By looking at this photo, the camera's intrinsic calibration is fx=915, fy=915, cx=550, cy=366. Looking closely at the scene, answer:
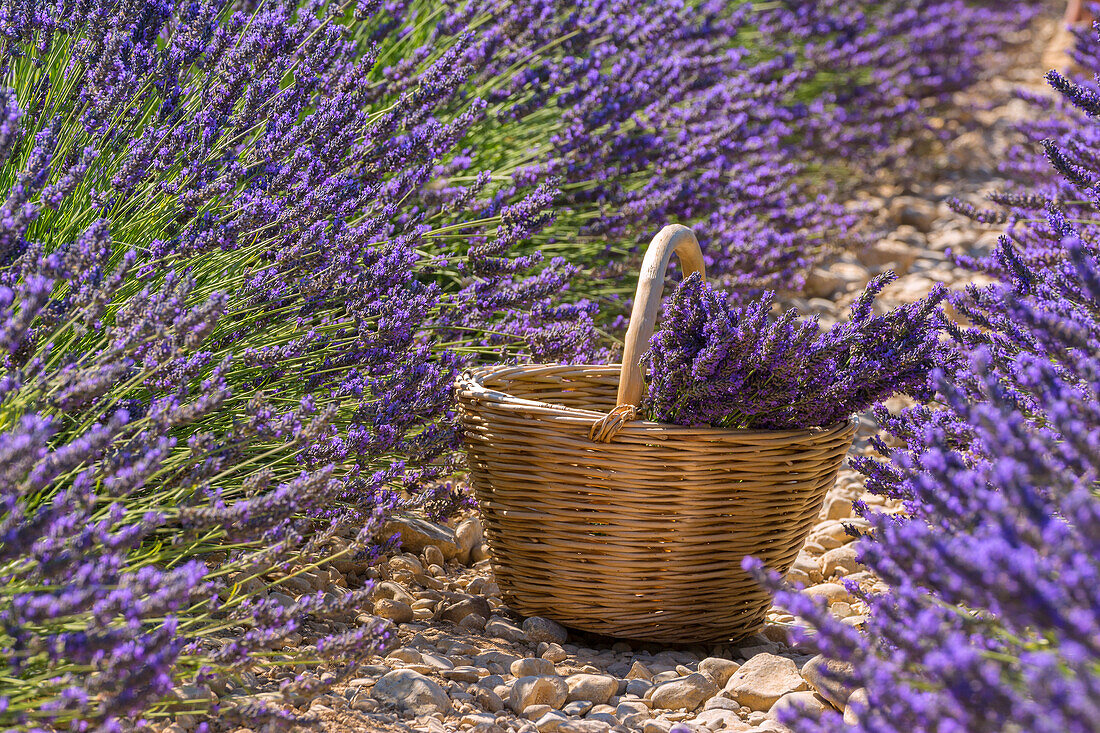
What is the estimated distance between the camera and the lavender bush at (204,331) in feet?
4.00

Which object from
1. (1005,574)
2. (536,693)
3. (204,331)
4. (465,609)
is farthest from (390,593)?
(1005,574)

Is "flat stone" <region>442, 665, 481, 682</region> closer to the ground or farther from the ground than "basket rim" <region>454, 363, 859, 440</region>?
closer to the ground

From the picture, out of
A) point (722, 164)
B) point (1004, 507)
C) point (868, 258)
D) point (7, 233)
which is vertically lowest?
point (868, 258)

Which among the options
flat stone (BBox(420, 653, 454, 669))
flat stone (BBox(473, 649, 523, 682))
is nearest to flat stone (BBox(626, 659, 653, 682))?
flat stone (BBox(473, 649, 523, 682))

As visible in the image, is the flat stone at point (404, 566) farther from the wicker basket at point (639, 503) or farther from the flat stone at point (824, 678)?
the flat stone at point (824, 678)

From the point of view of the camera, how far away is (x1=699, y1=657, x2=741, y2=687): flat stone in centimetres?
181

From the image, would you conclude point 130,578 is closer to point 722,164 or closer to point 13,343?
point 13,343

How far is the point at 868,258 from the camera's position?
13.7ft

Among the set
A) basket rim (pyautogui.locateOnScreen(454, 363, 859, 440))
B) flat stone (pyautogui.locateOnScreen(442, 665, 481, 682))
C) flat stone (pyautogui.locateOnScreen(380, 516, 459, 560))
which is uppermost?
basket rim (pyautogui.locateOnScreen(454, 363, 859, 440))

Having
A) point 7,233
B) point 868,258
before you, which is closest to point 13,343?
point 7,233

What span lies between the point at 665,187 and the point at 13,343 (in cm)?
227

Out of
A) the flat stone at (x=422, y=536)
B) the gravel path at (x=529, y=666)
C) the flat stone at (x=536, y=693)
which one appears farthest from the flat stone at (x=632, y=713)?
the flat stone at (x=422, y=536)

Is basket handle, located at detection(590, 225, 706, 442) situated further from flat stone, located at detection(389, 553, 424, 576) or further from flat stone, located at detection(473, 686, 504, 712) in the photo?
flat stone, located at detection(389, 553, 424, 576)

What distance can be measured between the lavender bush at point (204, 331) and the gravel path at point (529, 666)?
0.18 meters
